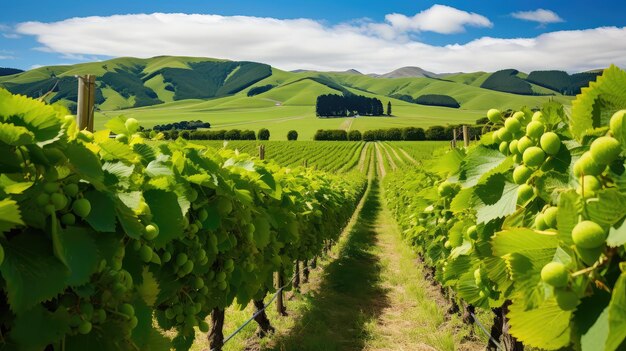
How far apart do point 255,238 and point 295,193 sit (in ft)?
9.57

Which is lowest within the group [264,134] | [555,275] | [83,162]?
[264,134]

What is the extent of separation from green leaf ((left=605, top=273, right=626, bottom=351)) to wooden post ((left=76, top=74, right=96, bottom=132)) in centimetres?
280

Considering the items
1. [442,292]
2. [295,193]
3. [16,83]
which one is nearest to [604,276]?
[295,193]

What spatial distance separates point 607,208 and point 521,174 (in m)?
0.71

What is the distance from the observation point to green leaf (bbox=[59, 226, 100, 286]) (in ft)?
4.86

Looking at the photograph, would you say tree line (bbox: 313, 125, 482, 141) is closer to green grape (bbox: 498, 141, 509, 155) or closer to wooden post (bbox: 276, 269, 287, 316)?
wooden post (bbox: 276, 269, 287, 316)

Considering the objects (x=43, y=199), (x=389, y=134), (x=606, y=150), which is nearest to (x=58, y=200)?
(x=43, y=199)

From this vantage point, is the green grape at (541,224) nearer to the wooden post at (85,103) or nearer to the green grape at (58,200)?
the green grape at (58,200)

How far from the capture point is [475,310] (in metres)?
7.34

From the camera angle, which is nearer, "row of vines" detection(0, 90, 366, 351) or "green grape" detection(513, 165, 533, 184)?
"row of vines" detection(0, 90, 366, 351)

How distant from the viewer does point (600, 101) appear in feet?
4.33

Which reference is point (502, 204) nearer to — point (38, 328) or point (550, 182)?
point (550, 182)

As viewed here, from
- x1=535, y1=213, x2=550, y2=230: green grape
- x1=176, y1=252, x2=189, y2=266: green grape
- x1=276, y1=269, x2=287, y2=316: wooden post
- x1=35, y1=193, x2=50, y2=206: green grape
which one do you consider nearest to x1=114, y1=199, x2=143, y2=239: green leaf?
x1=35, y1=193, x2=50, y2=206: green grape

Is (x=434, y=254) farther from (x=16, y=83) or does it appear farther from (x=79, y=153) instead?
(x=16, y=83)
